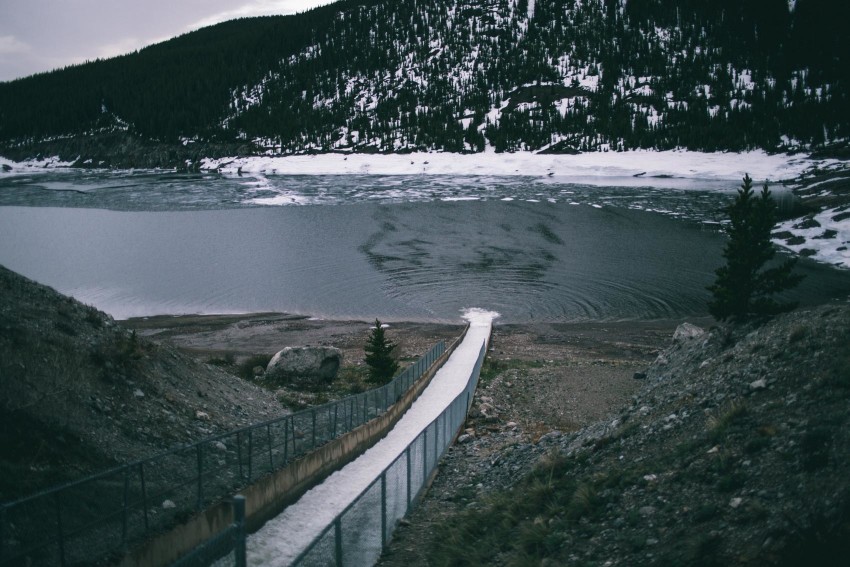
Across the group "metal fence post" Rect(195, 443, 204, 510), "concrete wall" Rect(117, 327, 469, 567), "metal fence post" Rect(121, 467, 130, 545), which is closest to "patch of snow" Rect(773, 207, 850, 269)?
"concrete wall" Rect(117, 327, 469, 567)

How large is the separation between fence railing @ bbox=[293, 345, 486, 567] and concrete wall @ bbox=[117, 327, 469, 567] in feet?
9.67

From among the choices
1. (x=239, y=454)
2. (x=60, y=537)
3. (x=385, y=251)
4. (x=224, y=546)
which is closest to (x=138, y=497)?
(x=60, y=537)

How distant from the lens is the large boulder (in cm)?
3044

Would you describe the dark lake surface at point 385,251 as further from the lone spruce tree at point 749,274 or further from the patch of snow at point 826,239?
the lone spruce tree at point 749,274

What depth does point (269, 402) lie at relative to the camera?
24.4 metres

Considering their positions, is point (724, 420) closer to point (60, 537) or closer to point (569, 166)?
point (60, 537)

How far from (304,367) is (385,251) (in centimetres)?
4424

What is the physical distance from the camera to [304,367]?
3056cm

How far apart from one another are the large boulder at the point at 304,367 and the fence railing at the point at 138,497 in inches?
467

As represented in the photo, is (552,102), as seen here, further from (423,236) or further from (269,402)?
(269,402)

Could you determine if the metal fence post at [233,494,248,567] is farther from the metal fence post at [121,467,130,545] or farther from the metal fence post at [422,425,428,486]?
the metal fence post at [422,425,428,486]

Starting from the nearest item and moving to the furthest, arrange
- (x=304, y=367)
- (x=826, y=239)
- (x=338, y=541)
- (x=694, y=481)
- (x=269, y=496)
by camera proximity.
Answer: (x=338, y=541) → (x=694, y=481) → (x=269, y=496) → (x=304, y=367) → (x=826, y=239)

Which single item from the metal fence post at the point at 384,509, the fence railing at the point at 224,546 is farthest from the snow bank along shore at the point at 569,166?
the fence railing at the point at 224,546

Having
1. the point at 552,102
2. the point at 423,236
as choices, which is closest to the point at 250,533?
the point at 423,236
